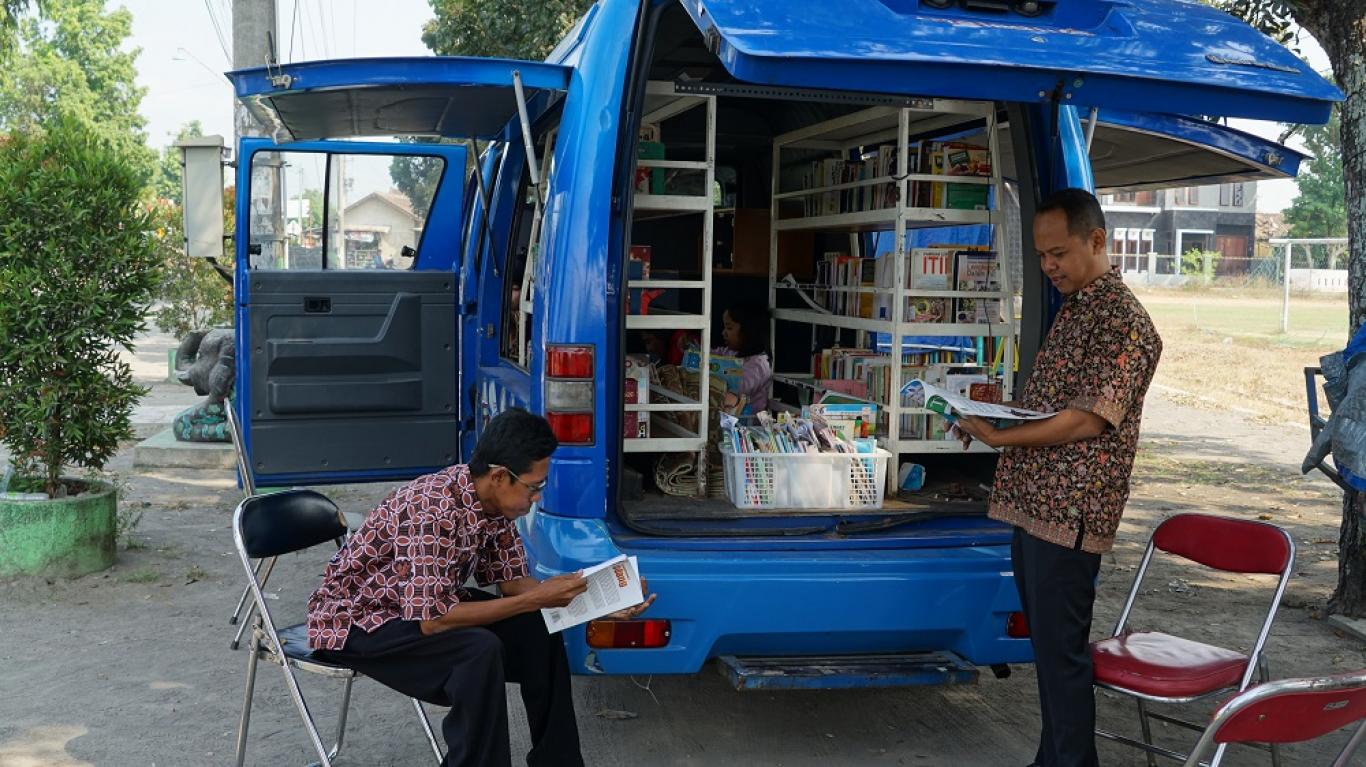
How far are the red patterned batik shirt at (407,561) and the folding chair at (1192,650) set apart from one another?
1.82m

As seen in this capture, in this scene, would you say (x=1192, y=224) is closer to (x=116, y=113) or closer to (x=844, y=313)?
A: (x=116, y=113)

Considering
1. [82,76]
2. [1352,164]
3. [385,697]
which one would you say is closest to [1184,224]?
[82,76]

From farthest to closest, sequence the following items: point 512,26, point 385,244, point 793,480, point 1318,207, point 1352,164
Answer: point 1318,207 < point 512,26 < point 385,244 < point 1352,164 < point 793,480

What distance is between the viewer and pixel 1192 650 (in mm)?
3838

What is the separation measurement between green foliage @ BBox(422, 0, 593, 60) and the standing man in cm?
917

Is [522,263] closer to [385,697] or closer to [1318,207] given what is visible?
[385,697]

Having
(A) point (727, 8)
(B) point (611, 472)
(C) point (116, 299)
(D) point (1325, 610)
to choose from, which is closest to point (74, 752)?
(B) point (611, 472)

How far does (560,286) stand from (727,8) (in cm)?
100

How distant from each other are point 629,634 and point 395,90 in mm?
2044

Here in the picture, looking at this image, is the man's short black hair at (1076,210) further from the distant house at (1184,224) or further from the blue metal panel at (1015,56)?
the distant house at (1184,224)

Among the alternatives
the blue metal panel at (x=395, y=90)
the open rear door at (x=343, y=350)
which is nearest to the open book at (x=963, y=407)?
the blue metal panel at (x=395, y=90)

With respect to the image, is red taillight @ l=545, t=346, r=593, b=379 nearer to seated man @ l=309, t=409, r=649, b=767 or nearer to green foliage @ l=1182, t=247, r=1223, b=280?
seated man @ l=309, t=409, r=649, b=767

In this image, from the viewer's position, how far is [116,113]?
58.2m

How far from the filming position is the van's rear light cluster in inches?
153
